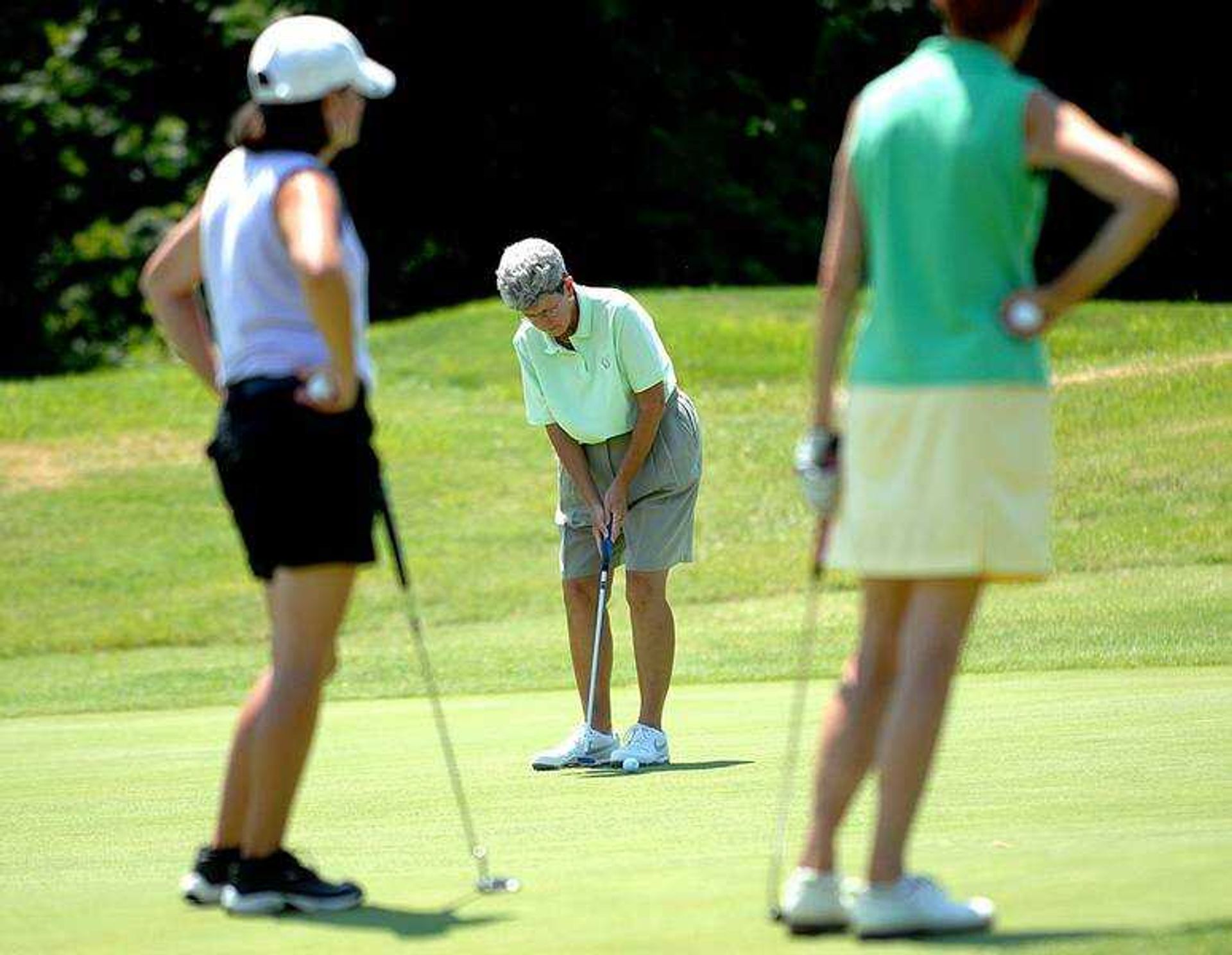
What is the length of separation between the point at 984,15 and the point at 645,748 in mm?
4288

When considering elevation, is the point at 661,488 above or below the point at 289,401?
below

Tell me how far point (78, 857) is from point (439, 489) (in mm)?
14253

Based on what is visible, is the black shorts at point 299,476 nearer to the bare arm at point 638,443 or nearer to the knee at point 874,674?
the knee at point 874,674

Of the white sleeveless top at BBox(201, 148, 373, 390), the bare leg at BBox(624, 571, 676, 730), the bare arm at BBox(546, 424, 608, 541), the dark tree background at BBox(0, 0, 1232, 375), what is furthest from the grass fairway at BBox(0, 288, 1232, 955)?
the dark tree background at BBox(0, 0, 1232, 375)

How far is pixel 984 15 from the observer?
4.34m

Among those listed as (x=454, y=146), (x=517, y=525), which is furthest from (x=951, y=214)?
(x=454, y=146)

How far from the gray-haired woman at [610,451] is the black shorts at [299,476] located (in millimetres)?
3446

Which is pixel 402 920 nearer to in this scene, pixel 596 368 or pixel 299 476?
pixel 299 476

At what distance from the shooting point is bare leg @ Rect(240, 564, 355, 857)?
15.7 ft

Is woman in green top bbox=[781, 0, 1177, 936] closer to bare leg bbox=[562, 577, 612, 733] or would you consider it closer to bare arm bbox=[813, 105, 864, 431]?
bare arm bbox=[813, 105, 864, 431]

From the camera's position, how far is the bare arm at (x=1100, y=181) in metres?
4.12

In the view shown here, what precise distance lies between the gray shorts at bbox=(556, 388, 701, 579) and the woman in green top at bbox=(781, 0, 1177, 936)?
4222 millimetres

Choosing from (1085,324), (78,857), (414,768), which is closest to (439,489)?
(1085,324)

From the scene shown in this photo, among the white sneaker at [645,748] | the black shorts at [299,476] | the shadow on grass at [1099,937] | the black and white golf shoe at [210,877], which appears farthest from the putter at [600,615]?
the shadow on grass at [1099,937]
